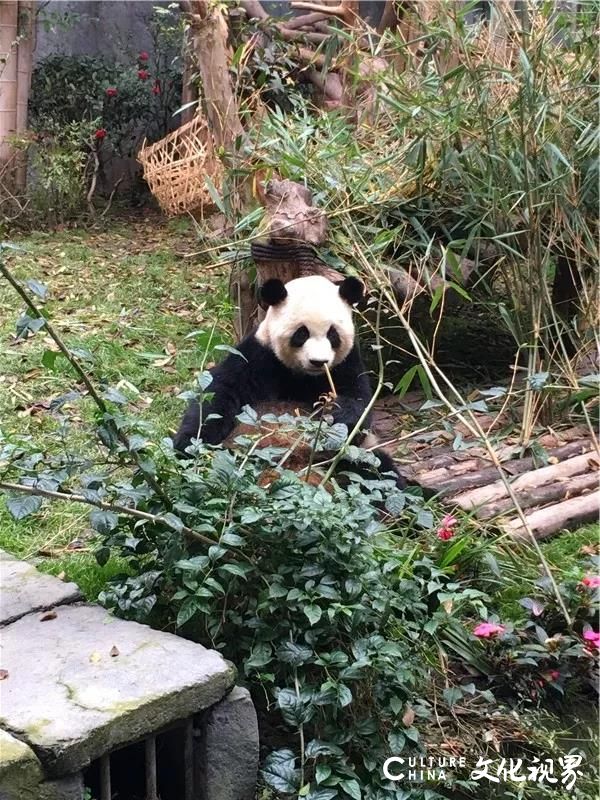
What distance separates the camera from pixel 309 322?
3584mm

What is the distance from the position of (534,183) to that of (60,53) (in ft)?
20.9

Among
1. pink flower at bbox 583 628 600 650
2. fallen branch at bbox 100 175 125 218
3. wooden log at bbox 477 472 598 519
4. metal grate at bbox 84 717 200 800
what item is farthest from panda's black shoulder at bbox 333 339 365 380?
fallen branch at bbox 100 175 125 218

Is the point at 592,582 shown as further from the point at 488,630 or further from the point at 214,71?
the point at 214,71

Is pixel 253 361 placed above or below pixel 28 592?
above

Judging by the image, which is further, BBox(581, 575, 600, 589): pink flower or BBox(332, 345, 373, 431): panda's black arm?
BBox(332, 345, 373, 431): panda's black arm

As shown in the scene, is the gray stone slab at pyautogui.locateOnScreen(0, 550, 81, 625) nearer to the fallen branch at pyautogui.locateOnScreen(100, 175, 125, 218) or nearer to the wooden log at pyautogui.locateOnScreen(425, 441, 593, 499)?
the wooden log at pyautogui.locateOnScreen(425, 441, 593, 499)

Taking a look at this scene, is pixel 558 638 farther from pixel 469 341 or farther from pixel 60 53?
pixel 60 53

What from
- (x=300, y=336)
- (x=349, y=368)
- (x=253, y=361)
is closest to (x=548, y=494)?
(x=349, y=368)

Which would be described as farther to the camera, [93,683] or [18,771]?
[93,683]

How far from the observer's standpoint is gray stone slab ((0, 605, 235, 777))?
1957 mm

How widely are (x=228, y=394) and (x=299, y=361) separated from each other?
316 mm

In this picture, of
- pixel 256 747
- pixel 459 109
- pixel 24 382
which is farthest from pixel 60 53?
pixel 256 747

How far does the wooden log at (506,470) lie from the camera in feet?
12.3

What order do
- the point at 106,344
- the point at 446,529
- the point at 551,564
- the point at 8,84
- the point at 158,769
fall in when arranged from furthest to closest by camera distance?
the point at 8,84
the point at 106,344
the point at 551,564
the point at 446,529
the point at 158,769
